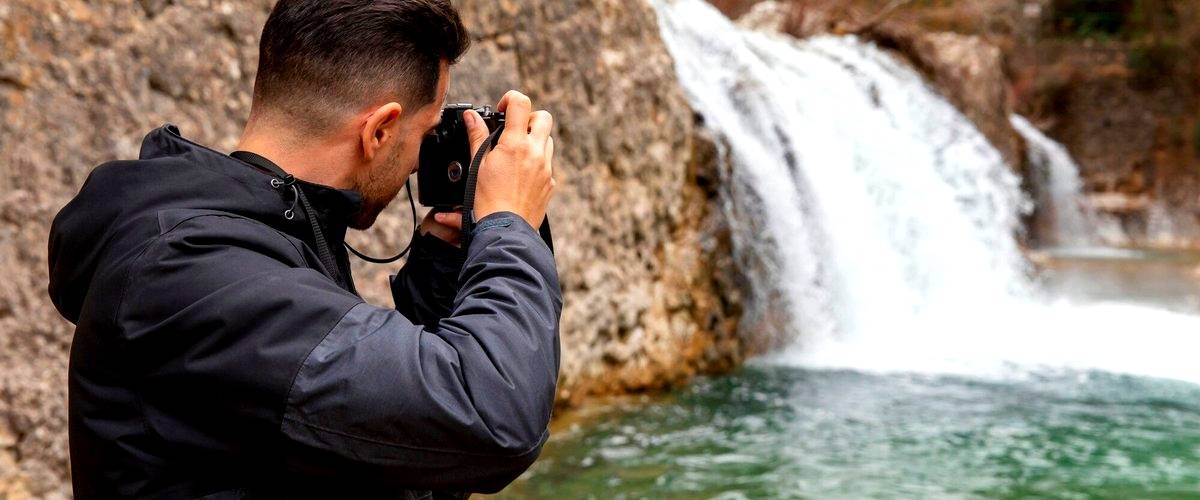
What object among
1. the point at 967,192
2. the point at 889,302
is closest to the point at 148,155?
the point at 889,302

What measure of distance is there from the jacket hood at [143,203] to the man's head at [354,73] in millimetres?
98

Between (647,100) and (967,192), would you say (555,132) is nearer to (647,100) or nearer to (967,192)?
(647,100)

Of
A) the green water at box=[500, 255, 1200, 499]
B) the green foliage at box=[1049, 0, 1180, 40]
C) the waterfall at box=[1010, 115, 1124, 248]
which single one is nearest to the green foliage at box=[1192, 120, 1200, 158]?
the waterfall at box=[1010, 115, 1124, 248]

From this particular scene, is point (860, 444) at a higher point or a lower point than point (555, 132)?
lower

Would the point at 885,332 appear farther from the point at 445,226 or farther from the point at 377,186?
the point at 377,186

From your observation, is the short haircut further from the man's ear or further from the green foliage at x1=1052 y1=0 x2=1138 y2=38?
the green foliage at x1=1052 y1=0 x2=1138 y2=38

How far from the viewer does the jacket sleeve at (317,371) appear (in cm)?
101

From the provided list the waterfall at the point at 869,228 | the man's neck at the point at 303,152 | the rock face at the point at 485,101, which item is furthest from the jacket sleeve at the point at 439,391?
the waterfall at the point at 869,228

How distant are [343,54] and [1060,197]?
13.6 meters

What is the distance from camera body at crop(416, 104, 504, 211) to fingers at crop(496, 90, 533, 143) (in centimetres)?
5

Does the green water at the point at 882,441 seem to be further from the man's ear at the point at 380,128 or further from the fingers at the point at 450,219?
the man's ear at the point at 380,128

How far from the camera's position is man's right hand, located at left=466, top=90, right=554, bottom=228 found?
4.04 feet

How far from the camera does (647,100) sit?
5.54 meters

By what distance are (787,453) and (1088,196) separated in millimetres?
11765
